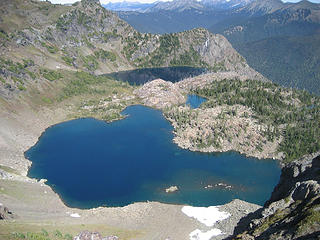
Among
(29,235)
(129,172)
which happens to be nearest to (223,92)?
(129,172)

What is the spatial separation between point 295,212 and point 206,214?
98.5 ft

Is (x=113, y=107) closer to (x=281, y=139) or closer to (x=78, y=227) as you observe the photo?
(x=281, y=139)

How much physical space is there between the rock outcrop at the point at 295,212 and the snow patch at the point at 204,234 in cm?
449

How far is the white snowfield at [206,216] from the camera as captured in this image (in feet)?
224

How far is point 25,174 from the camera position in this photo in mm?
99938

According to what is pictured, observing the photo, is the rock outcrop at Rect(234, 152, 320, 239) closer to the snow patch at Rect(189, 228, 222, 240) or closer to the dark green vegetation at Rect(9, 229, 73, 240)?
the snow patch at Rect(189, 228, 222, 240)

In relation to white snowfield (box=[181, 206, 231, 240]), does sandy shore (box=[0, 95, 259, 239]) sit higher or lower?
lower

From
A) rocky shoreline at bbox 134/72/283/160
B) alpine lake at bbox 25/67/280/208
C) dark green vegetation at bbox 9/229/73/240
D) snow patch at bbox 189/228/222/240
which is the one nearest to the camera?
dark green vegetation at bbox 9/229/73/240

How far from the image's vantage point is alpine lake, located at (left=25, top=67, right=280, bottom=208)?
9131cm

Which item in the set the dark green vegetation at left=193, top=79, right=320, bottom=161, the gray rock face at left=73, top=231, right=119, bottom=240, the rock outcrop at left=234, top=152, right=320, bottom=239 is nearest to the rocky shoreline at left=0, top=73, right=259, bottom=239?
the gray rock face at left=73, top=231, right=119, bottom=240

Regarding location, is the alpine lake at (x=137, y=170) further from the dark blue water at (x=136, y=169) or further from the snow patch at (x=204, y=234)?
the snow patch at (x=204, y=234)

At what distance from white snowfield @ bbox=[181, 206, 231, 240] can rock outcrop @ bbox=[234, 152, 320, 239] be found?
5398mm

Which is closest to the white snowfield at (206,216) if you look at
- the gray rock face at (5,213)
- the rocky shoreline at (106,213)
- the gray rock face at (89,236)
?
the rocky shoreline at (106,213)

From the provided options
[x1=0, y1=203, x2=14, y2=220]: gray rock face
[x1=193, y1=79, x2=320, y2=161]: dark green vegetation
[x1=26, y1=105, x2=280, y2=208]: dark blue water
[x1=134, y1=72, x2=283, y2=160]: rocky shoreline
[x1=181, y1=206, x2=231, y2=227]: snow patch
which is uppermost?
[x1=193, y1=79, x2=320, y2=161]: dark green vegetation
